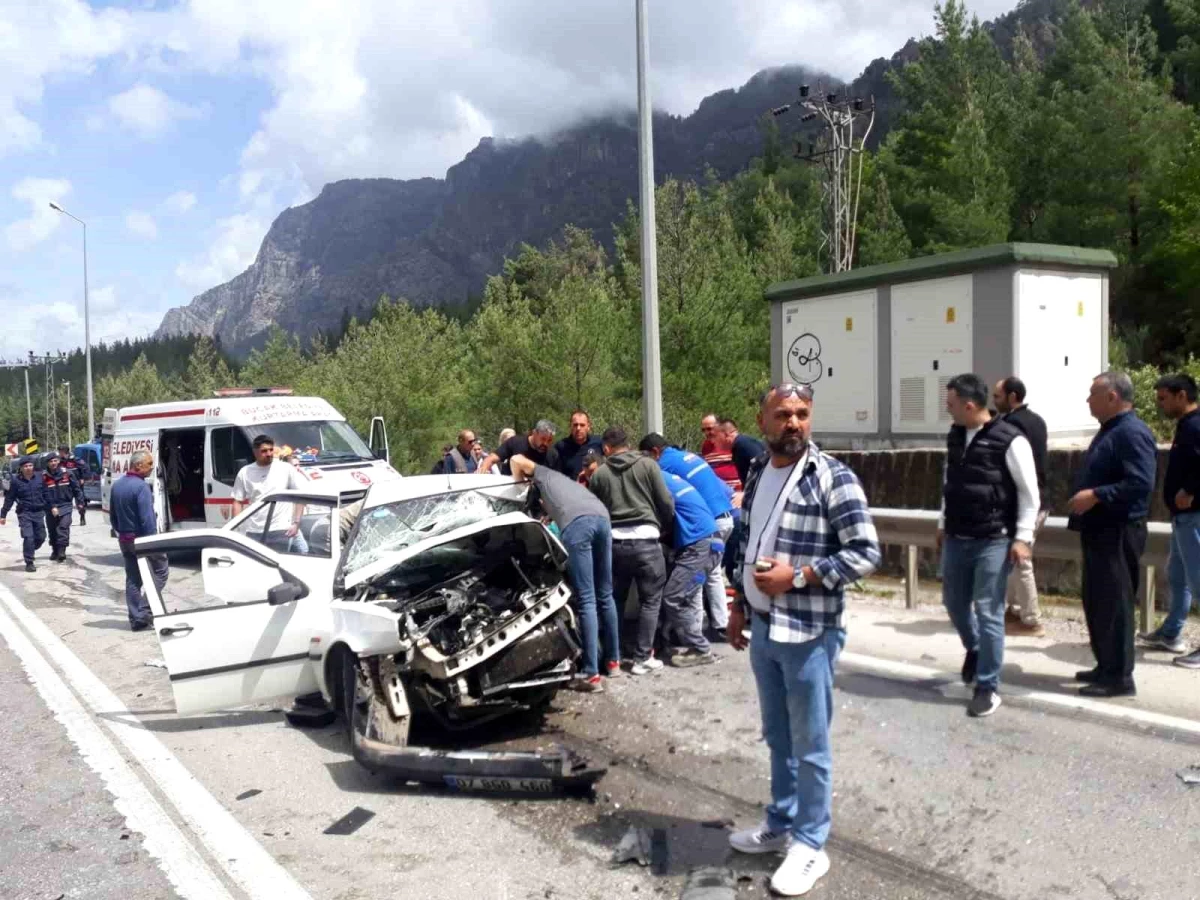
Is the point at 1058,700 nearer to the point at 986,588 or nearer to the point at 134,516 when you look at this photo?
the point at 986,588

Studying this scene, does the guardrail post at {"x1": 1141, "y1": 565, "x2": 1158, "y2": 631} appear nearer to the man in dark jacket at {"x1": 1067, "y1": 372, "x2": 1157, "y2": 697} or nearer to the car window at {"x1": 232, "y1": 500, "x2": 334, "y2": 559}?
the man in dark jacket at {"x1": 1067, "y1": 372, "x2": 1157, "y2": 697}

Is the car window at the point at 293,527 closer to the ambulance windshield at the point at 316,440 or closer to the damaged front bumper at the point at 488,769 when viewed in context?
the damaged front bumper at the point at 488,769

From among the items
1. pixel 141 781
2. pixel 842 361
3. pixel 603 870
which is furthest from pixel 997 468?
pixel 842 361

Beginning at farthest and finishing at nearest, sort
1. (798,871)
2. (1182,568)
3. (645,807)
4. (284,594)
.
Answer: (1182,568)
(284,594)
(645,807)
(798,871)

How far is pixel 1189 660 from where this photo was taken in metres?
6.31

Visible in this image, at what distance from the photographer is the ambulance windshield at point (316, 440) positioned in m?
14.6

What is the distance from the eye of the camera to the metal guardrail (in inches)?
282

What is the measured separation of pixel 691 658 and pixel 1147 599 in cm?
324

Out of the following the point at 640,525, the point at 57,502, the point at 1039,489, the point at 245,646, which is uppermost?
the point at 1039,489

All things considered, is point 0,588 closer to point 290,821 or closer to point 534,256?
point 290,821

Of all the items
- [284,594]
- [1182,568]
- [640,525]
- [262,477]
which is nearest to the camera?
[284,594]

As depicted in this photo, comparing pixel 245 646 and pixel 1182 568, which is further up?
pixel 1182 568

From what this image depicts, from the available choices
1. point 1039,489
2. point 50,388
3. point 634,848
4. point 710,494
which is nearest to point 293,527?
point 710,494

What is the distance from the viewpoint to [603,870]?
4125 millimetres
